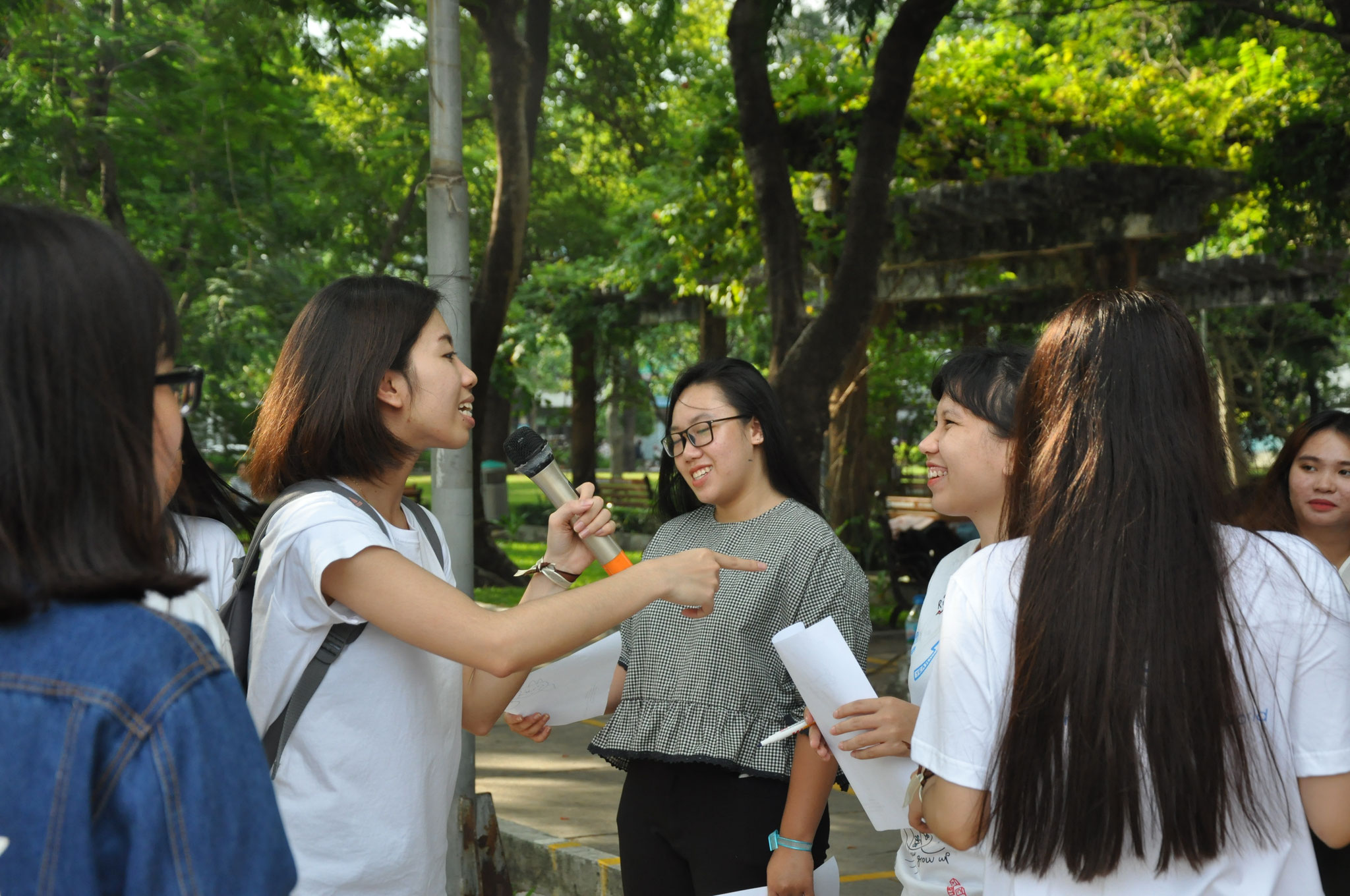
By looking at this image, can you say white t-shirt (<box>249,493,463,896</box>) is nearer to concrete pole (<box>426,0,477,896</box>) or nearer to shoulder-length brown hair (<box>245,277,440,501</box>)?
shoulder-length brown hair (<box>245,277,440,501</box>)

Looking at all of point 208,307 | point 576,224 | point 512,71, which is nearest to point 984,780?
point 512,71

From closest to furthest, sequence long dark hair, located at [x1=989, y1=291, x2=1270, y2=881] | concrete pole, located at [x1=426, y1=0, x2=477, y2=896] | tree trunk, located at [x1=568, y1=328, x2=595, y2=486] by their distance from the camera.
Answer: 1. long dark hair, located at [x1=989, y1=291, x2=1270, y2=881]
2. concrete pole, located at [x1=426, y1=0, x2=477, y2=896]
3. tree trunk, located at [x1=568, y1=328, x2=595, y2=486]

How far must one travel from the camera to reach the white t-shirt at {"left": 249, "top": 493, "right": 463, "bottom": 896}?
1.87 meters

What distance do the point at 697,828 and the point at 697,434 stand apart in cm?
91

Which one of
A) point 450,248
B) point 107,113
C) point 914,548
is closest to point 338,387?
point 450,248

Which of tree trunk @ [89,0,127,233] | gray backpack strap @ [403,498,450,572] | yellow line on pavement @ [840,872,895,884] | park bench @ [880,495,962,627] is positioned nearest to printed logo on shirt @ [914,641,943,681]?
gray backpack strap @ [403,498,450,572]

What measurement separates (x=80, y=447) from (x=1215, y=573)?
138cm

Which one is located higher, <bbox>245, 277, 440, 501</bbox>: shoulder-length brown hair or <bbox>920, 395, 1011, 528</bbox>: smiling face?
<bbox>245, 277, 440, 501</bbox>: shoulder-length brown hair

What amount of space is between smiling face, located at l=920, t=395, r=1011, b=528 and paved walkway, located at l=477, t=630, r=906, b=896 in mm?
2586

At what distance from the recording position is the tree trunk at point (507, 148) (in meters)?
9.12

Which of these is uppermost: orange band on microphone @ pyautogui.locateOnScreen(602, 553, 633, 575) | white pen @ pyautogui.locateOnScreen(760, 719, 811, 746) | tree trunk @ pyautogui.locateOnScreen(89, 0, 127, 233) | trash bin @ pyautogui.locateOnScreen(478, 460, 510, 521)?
tree trunk @ pyautogui.locateOnScreen(89, 0, 127, 233)

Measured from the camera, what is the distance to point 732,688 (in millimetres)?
2641

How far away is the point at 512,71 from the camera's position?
30.4 ft

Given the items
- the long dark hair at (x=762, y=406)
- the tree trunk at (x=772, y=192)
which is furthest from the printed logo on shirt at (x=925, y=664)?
the tree trunk at (x=772, y=192)
